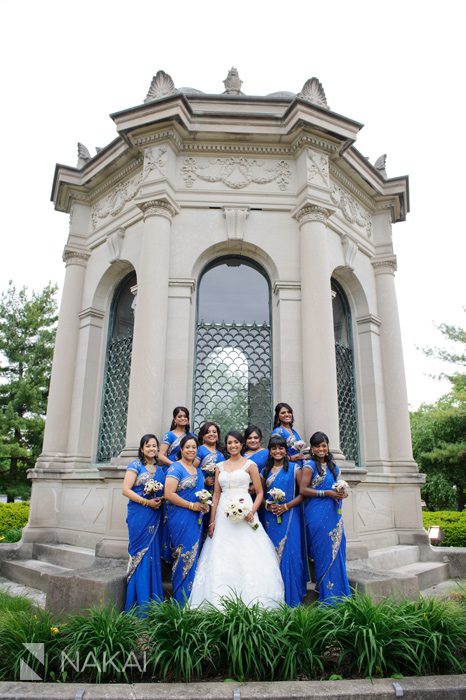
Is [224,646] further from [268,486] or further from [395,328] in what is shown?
[395,328]

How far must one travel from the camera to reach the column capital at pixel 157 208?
7461 millimetres

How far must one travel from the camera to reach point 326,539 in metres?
5.05

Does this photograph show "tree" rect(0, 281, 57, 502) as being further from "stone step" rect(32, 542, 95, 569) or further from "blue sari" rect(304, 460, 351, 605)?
"blue sari" rect(304, 460, 351, 605)

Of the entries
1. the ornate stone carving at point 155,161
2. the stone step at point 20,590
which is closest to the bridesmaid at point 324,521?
the stone step at point 20,590

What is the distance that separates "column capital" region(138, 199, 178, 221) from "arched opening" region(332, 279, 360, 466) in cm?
339

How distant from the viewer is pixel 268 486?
517cm

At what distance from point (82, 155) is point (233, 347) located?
594 centimetres

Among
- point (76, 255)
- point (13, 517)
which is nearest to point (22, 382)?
point (13, 517)

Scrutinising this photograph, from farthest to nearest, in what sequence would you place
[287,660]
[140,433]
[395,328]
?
[395,328]
[140,433]
[287,660]

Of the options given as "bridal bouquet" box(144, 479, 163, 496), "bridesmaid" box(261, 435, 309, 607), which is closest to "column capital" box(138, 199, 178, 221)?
"bridesmaid" box(261, 435, 309, 607)

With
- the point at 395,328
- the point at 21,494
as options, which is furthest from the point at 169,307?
the point at 21,494

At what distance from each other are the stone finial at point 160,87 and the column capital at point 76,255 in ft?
10.5

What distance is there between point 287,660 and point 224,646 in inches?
19.2

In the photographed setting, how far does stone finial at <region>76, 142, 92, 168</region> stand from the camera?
10022mm
